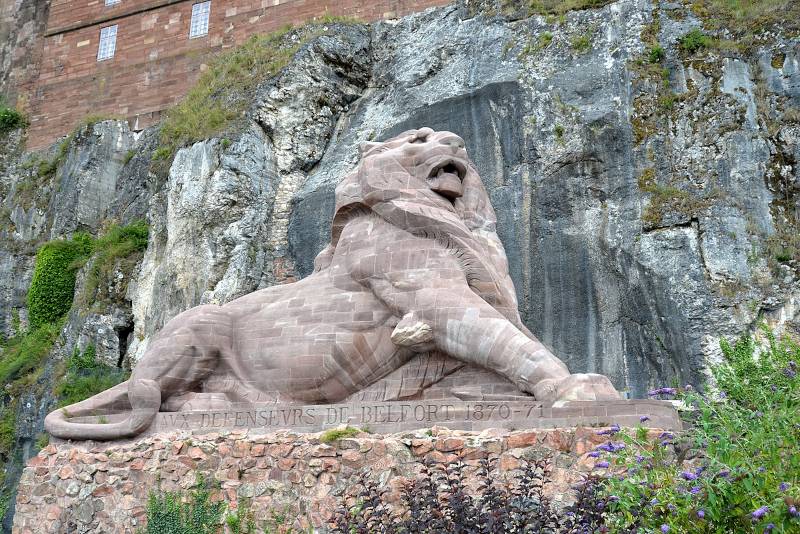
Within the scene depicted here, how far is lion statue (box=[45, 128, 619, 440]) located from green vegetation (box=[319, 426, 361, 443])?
62 cm

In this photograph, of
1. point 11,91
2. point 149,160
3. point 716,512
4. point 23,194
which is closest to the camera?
point 716,512

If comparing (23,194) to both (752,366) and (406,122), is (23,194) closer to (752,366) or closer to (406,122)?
(406,122)

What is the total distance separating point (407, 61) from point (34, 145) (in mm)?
19009

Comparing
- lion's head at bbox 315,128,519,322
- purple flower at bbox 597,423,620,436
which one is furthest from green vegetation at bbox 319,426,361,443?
purple flower at bbox 597,423,620,436

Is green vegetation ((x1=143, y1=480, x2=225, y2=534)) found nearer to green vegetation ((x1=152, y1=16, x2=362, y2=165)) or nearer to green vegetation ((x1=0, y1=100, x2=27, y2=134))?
Result: green vegetation ((x1=152, y1=16, x2=362, y2=165))

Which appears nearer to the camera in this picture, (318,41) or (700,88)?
(700,88)

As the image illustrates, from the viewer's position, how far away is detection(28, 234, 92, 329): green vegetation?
2772cm

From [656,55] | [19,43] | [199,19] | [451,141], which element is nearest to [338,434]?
[451,141]

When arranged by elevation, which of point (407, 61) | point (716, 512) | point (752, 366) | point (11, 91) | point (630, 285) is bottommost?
point (716, 512)

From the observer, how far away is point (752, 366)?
10.8m

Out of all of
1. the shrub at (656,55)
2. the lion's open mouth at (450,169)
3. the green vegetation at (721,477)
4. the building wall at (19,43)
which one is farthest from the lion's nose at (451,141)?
the building wall at (19,43)

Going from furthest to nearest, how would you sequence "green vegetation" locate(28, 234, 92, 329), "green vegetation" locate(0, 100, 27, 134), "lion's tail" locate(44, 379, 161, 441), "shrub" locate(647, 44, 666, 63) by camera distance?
"green vegetation" locate(0, 100, 27, 134) → "green vegetation" locate(28, 234, 92, 329) → "shrub" locate(647, 44, 666, 63) → "lion's tail" locate(44, 379, 161, 441)

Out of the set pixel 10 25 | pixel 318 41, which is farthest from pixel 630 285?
pixel 10 25

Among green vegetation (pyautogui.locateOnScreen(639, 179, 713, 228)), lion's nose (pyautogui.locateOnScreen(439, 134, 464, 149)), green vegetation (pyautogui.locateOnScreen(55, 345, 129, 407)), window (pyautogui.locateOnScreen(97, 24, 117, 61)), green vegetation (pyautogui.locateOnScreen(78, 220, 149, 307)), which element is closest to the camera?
lion's nose (pyautogui.locateOnScreen(439, 134, 464, 149))
